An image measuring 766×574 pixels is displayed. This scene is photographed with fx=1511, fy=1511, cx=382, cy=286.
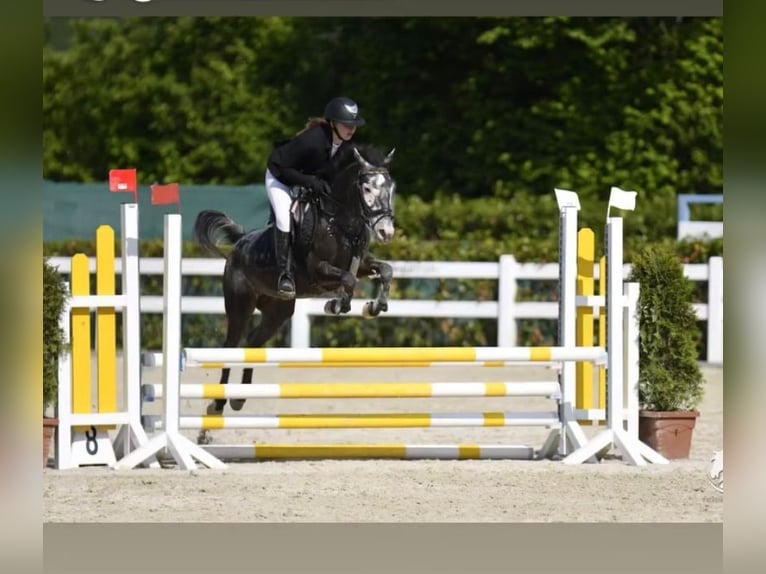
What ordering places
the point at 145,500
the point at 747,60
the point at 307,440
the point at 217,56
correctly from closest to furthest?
the point at 747,60 → the point at 145,500 → the point at 307,440 → the point at 217,56

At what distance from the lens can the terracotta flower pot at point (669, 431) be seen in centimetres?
686

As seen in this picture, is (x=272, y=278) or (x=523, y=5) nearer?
(x=523, y=5)

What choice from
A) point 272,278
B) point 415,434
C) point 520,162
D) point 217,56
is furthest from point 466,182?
point 272,278

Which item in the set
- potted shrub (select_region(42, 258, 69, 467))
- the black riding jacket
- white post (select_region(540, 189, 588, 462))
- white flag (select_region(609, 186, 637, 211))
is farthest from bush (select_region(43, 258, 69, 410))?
white flag (select_region(609, 186, 637, 211))

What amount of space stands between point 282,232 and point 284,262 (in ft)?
0.44

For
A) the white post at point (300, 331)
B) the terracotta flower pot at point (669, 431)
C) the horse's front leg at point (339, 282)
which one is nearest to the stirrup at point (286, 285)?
the horse's front leg at point (339, 282)

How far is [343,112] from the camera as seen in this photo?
629cm

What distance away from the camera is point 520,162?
17.4 meters

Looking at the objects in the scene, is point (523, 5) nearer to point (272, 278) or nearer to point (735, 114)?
point (735, 114)

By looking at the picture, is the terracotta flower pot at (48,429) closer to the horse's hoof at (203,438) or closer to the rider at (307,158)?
the horse's hoof at (203,438)

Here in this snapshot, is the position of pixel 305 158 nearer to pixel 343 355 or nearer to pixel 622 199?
pixel 343 355

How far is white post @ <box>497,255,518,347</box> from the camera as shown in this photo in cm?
1232

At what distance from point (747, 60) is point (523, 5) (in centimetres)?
89

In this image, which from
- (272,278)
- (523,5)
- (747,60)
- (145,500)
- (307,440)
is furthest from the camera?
(307,440)
